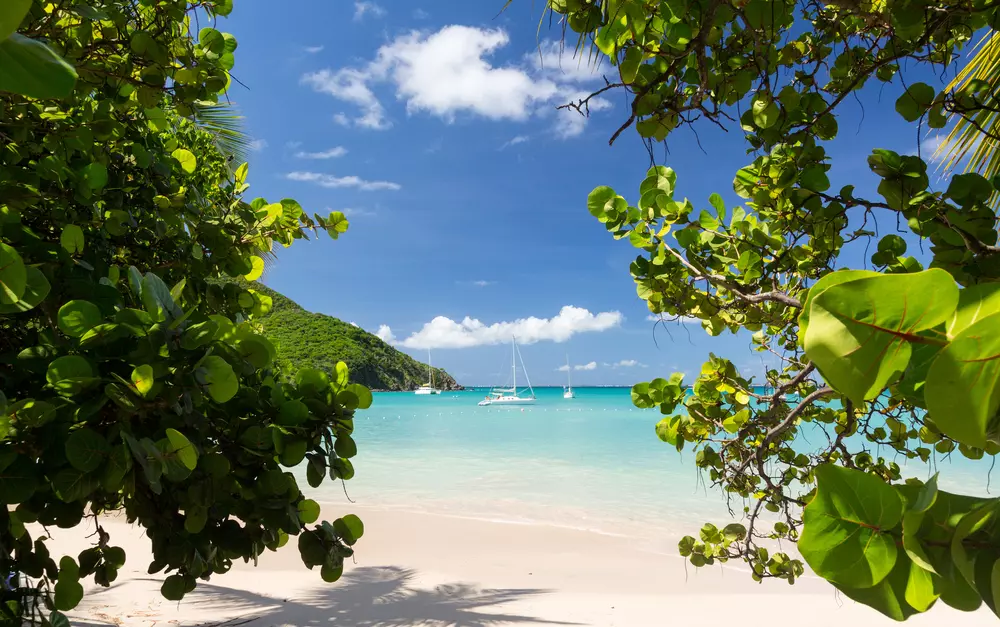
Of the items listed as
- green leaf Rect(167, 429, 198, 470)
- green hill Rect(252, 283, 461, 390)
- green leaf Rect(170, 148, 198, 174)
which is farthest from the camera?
green hill Rect(252, 283, 461, 390)

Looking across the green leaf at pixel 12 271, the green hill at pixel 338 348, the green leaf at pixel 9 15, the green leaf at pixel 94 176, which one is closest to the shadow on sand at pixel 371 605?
the green leaf at pixel 94 176

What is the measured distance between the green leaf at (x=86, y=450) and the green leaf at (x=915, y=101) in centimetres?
183

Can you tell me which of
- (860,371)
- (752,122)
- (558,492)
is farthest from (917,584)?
(558,492)

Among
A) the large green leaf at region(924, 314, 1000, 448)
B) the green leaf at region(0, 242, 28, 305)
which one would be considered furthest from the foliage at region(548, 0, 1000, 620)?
the green leaf at region(0, 242, 28, 305)

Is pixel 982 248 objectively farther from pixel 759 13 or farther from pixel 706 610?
pixel 706 610

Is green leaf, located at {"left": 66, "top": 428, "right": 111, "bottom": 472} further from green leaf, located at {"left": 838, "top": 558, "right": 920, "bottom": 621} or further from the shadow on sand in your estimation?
the shadow on sand

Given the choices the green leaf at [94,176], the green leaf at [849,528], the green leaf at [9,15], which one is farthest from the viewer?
the green leaf at [94,176]

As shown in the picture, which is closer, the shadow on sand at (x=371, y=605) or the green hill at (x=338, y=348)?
the shadow on sand at (x=371, y=605)

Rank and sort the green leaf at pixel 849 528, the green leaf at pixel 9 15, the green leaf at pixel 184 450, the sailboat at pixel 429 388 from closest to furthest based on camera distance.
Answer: the green leaf at pixel 9 15
the green leaf at pixel 849 528
the green leaf at pixel 184 450
the sailboat at pixel 429 388

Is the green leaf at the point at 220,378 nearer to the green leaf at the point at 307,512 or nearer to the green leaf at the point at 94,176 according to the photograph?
the green leaf at the point at 307,512

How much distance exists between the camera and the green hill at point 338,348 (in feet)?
174

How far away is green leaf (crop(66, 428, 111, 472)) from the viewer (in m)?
0.98

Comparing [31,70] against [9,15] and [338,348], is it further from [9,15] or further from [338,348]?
[338,348]

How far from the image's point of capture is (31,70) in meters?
0.37
